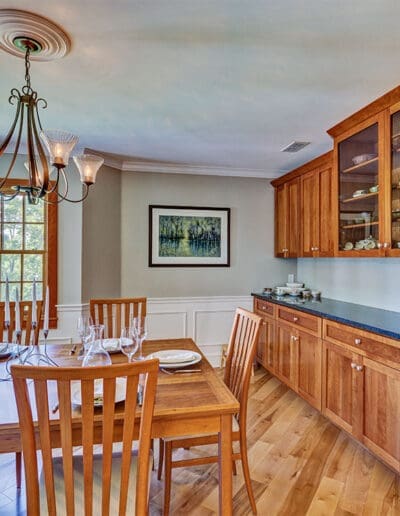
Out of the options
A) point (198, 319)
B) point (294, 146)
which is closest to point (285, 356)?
point (198, 319)

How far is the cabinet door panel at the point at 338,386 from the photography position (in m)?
2.56

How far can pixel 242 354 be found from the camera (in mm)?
2086

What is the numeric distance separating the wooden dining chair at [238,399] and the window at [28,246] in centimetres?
223

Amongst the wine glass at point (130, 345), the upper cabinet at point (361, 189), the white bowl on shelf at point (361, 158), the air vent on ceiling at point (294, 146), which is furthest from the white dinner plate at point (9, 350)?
the air vent on ceiling at point (294, 146)

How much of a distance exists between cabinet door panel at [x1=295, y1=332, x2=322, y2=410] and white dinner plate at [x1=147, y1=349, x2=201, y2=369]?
1.36m

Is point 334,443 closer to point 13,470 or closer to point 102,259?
point 13,470

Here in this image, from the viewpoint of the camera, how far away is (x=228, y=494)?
1.50 m

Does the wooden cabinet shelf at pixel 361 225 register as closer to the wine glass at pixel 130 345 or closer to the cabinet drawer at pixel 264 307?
the cabinet drawer at pixel 264 307

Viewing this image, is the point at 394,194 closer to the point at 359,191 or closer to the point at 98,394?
the point at 359,191

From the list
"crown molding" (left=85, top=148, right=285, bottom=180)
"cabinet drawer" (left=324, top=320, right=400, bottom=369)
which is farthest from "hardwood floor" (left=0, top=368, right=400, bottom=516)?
"crown molding" (left=85, top=148, right=285, bottom=180)

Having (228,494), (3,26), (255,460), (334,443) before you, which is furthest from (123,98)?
(334,443)

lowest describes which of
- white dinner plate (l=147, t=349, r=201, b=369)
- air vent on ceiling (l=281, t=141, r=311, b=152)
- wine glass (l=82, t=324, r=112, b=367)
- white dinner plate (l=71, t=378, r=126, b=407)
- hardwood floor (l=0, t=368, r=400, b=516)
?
hardwood floor (l=0, t=368, r=400, b=516)

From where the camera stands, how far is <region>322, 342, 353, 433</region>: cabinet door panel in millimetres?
2562

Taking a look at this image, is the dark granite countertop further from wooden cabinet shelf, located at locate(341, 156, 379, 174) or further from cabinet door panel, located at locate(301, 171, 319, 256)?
wooden cabinet shelf, located at locate(341, 156, 379, 174)
